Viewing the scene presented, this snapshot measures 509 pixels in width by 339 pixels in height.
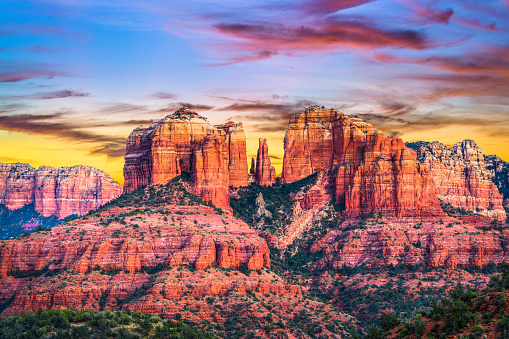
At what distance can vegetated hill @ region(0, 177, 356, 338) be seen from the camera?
5807 inches

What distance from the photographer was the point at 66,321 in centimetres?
11175

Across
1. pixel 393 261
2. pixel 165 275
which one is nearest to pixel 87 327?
pixel 165 275

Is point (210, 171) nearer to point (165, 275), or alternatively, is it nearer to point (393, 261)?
point (165, 275)

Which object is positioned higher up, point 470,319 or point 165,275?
point 470,319

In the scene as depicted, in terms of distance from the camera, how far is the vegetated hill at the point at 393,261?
170500 mm

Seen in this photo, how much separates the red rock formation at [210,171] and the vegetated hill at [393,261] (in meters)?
7.92

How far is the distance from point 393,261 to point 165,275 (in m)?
55.2

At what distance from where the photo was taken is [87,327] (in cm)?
10950

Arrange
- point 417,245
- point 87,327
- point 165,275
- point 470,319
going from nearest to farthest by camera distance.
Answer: point 470,319 < point 87,327 < point 165,275 < point 417,245

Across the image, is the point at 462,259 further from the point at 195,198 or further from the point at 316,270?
the point at 195,198

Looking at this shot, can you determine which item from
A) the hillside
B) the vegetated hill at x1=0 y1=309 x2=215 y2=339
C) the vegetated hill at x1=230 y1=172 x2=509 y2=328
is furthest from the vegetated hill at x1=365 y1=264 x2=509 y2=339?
the vegetated hill at x1=230 y1=172 x2=509 y2=328

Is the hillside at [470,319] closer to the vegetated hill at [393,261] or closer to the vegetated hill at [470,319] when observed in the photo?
the vegetated hill at [470,319]

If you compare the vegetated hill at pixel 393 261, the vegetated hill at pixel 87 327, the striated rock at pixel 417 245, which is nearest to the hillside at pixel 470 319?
the vegetated hill at pixel 87 327

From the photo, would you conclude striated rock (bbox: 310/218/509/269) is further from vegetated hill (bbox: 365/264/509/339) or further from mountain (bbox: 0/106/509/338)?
vegetated hill (bbox: 365/264/509/339)
